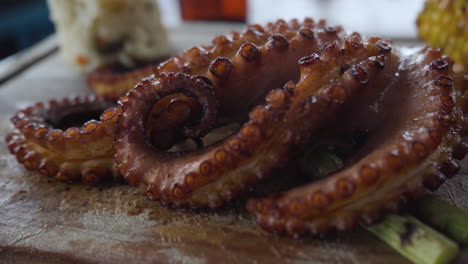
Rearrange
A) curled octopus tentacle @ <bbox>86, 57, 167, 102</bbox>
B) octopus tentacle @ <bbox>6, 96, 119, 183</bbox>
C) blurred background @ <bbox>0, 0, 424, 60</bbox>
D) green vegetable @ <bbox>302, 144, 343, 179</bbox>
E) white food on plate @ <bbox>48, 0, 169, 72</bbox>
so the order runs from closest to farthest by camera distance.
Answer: green vegetable @ <bbox>302, 144, 343, 179</bbox>, octopus tentacle @ <bbox>6, 96, 119, 183</bbox>, curled octopus tentacle @ <bbox>86, 57, 167, 102</bbox>, white food on plate @ <bbox>48, 0, 169, 72</bbox>, blurred background @ <bbox>0, 0, 424, 60</bbox>

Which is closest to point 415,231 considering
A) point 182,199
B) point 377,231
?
point 377,231

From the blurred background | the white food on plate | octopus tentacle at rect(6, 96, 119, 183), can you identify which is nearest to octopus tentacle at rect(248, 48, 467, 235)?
octopus tentacle at rect(6, 96, 119, 183)

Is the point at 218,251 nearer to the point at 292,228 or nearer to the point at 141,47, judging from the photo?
the point at 292,228

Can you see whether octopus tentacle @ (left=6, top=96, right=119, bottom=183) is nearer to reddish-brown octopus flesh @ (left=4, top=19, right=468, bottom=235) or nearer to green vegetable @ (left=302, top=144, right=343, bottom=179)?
reddish-brown octopus flesh @ (left=4, top=19, right=468, bottom=235)

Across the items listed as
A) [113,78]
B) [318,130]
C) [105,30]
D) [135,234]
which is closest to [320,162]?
[318,130]

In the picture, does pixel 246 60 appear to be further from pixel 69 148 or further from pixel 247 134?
pixel 69 148
